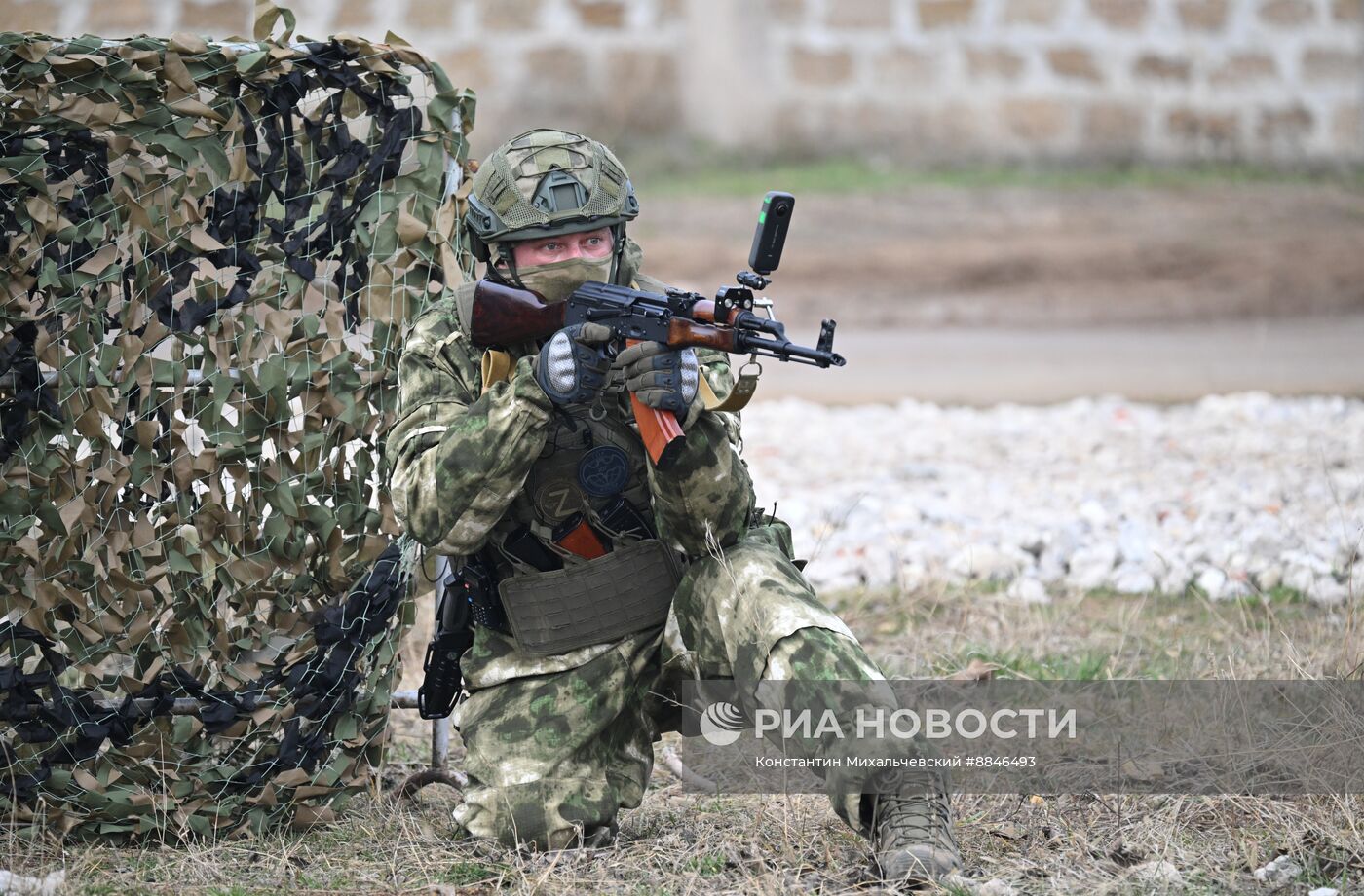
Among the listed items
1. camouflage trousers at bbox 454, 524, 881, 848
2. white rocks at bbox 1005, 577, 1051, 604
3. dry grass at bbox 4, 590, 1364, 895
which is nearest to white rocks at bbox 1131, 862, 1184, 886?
dry grass at bbox 4, 590, 1364, 895

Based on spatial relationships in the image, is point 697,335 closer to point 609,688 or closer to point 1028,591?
point 609,688

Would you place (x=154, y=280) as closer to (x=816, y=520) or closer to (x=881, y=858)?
(x=881, y=858)

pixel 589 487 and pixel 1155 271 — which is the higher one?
pixel 1155 271

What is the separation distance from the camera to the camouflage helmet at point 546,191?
372cm

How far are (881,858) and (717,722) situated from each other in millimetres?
617

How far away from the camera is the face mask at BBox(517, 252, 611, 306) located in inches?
149

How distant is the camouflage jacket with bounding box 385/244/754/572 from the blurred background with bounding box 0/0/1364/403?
24.1 ft

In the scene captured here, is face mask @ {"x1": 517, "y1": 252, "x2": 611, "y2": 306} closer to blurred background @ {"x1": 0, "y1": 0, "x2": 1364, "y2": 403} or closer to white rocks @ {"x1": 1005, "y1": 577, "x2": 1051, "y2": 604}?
white rocks @ {"x1": 1005, "y1": 577, "x2": 1051, "y2": 604}

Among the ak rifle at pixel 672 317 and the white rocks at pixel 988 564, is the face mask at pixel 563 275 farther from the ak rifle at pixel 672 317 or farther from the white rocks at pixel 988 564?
the white rocks at pixel 988 564

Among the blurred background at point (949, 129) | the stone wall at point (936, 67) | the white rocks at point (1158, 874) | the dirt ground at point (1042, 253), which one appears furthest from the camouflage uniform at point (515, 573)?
the stone wall at point (936, 67)

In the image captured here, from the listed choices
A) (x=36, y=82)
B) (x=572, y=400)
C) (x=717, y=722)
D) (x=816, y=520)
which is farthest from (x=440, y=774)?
(x=816, y=520)

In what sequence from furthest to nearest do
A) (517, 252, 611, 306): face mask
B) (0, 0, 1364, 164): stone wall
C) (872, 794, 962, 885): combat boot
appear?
(0, 0, 1364, 164): stone wall, (517, 252, 611, 306): face mask, (872, 794, 962, 885): combat boot

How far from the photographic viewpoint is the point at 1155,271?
37.3 feet
